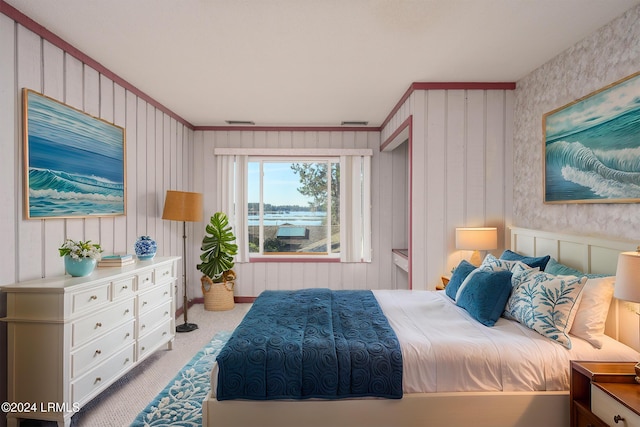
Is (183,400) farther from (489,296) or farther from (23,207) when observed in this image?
(489,296)

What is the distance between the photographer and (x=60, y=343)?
2100mm

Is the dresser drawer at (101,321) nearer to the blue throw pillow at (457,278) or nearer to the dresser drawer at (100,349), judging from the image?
the dresser drawer at (100,349)

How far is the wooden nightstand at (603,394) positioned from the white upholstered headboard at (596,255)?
34 cm

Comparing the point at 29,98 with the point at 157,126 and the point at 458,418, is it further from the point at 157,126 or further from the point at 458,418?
the point at 458,418

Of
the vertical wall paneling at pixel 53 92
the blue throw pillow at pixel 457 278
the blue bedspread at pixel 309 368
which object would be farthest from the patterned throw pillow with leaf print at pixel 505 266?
the vertical wall paneling at pixel 53 92

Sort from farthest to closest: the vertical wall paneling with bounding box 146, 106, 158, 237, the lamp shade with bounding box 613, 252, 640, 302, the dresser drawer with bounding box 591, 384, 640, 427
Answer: the vertical wall paneling with bounding box 146, 106, 158, 237 < the lamp shade with bounding box 613, 252, 640, 302 < the dresser drawer with bounding box 591, 384, 640, 427

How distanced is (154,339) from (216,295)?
1.75m

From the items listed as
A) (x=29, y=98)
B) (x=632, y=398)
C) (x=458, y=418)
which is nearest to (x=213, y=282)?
(x=29, y=98)

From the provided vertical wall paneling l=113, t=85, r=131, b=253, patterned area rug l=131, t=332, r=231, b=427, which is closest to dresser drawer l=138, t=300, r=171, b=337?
patterned area rug l=131, t=332, r=231, b=427

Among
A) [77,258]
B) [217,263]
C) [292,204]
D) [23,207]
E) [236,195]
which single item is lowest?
[217,263]

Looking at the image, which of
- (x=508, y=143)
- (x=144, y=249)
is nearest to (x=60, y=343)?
(x=144, y=249)

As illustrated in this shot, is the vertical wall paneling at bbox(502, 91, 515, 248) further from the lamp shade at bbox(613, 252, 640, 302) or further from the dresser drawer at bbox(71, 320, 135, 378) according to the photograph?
the dresser drawer at bbox(71, 320, 135, 378)

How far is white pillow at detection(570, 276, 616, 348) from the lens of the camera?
2.09 meters

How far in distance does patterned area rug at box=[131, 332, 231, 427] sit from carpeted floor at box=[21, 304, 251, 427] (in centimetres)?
7
